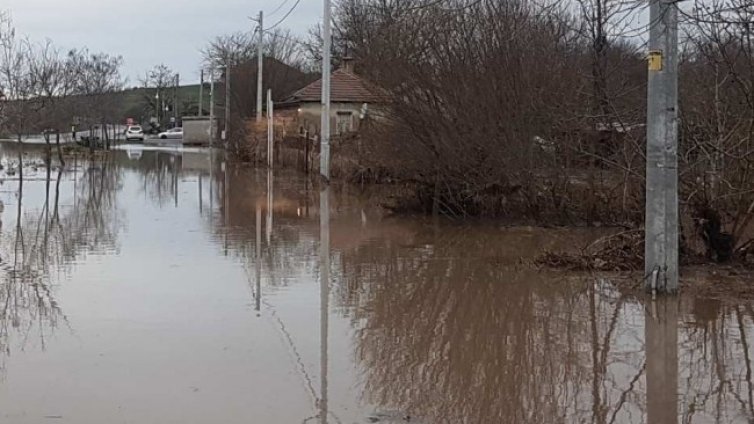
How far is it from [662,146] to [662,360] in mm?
3040

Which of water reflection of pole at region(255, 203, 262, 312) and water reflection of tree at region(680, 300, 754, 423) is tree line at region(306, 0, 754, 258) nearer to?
water reflection of pole at region(255, 203, 262, 312)

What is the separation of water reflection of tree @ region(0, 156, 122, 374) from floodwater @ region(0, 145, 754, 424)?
0.15ft

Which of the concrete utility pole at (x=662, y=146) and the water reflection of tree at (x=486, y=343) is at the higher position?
the concrete utility pole at (x=662, y=146)

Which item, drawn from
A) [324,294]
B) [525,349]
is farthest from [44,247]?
[525,349]

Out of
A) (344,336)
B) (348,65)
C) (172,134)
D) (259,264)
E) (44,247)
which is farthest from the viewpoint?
(172,134)

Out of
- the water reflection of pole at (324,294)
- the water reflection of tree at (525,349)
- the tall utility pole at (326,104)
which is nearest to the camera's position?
the water reflection of tree at (525,349)

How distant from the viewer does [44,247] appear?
14.7 meters

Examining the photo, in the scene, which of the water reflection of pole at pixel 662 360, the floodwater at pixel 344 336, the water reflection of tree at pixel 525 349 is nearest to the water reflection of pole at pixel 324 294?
the floodwater at pixel 344 336

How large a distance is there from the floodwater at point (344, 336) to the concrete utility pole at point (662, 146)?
2.01 feet

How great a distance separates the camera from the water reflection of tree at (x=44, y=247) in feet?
30.0

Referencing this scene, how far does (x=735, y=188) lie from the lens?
11711 millimetres

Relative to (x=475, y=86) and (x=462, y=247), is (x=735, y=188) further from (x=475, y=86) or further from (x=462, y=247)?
(x=475, y=86)

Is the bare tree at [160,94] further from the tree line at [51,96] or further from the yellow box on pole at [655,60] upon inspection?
the yellow box on pole at [655,60]

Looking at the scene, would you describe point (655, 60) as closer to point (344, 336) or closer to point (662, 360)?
point (662, 360)
